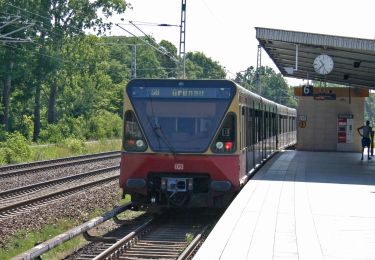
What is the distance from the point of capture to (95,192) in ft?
57.0

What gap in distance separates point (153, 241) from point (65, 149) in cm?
2620

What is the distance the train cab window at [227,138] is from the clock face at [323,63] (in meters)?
10.2

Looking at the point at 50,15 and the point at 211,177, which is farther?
the point at 50,15

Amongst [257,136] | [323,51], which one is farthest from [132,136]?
[323,51]

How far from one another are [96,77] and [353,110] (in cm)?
3014

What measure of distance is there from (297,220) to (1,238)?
492 centimetres

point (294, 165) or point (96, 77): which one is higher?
point (96, 77)

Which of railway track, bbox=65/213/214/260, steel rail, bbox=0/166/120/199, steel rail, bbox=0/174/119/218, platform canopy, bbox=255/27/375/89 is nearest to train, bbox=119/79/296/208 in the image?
railway track, bbox=65/213/214/260

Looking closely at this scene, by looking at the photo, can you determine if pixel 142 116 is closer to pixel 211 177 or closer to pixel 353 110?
pixel 211 177

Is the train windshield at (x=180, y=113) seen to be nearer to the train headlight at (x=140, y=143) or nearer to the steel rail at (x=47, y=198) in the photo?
the train headlight at (x=140, y=143)

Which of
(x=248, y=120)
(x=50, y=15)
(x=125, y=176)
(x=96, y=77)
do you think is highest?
(x=50, y=15)

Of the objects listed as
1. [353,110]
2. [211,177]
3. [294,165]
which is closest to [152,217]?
[211,177]

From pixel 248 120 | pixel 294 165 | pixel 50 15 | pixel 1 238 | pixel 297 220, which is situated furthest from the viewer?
pixel 50 15

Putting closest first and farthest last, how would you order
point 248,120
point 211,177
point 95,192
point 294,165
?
point 211,177 → point 248,120 → point 95,192 → point 294,165
